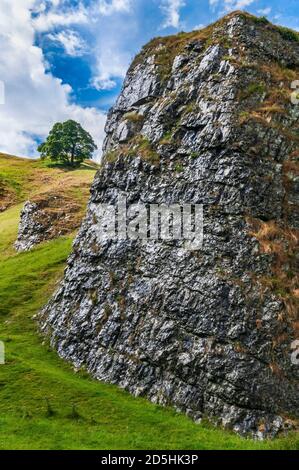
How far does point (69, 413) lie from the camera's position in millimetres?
→ 28828

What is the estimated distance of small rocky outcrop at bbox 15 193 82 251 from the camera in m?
69.4

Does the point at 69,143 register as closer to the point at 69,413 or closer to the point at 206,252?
the point at 206,252

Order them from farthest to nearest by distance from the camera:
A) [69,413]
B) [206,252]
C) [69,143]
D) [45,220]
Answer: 1. [69,143]
2. [45,220]
3. [206,252]
4. [69,413]

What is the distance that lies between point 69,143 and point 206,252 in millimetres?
94713

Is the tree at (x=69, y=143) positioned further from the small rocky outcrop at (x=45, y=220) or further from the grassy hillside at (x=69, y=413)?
the grassy hillside at (x=69, y=413)

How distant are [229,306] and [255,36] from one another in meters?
31.1

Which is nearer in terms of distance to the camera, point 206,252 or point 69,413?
point 69,413

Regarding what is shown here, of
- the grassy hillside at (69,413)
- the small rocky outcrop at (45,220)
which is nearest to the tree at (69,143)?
the small rocky outcrop at (45,220)

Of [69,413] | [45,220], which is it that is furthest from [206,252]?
[45,220]

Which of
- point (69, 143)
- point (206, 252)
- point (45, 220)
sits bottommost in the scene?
point (206, 252)

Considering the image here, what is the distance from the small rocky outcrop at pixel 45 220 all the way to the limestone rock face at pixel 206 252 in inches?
919

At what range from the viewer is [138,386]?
108 ft

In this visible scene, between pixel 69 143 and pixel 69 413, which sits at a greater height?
pixel 69 143

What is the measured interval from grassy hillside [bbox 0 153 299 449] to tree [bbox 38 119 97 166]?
82061 millimetres
